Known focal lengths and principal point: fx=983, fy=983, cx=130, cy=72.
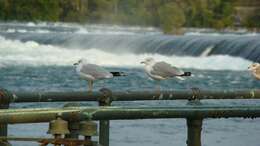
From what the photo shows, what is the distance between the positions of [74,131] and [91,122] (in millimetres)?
337

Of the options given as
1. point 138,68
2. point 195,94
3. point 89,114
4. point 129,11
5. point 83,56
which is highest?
point 129,11

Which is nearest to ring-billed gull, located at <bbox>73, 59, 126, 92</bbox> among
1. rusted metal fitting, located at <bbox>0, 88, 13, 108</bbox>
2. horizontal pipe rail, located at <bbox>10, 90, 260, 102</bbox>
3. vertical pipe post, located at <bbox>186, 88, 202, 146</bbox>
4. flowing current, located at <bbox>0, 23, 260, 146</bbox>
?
flowing current, located at <bbox>0, 23, 260, 146</bbox>

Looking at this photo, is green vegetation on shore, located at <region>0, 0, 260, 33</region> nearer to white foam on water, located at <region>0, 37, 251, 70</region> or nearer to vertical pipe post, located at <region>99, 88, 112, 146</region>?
white foam on water, located at <region>0, 37, 251, 70</region>

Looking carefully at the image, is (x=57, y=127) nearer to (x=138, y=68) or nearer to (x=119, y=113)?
(x=119, y=113)

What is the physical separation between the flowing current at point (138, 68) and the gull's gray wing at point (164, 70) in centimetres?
60

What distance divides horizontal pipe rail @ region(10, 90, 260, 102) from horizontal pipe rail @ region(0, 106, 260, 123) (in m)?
1.60

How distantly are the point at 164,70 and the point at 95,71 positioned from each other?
4.05 ft

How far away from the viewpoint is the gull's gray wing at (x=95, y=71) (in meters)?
9.60

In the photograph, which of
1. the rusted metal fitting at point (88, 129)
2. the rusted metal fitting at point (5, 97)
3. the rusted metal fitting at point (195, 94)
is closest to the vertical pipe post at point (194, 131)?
the rusted metal fitting at point (88, 129)

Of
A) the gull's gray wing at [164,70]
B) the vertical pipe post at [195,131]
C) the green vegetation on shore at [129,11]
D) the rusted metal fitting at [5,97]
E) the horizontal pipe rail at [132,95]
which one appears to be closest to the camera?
the vertical pipe post at [195,131]

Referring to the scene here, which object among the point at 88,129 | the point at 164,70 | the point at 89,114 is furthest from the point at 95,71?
the point at 88,129

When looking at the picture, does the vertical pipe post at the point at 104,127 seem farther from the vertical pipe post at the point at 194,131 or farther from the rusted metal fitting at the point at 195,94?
the vertical pipe post at the point at 194,131

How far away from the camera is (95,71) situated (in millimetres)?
9820

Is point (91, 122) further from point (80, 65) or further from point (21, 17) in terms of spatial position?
point (21, 17)
